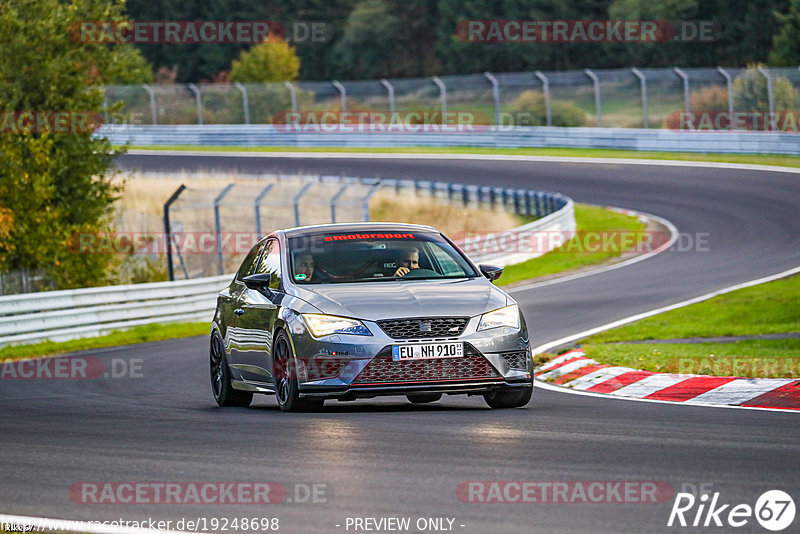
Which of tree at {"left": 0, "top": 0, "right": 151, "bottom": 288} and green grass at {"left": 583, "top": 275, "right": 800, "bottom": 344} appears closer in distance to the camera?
green grass at {"left": 583, "top": 275, "right": 800, "bottom": 344}

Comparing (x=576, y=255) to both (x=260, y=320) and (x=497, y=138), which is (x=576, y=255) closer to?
(x=260, y=320)

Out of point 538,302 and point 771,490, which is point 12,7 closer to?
point 538,302

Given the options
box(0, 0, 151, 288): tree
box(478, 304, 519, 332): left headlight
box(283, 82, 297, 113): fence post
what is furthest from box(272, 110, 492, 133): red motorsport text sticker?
box(478, 304, 519, 332): left headlight

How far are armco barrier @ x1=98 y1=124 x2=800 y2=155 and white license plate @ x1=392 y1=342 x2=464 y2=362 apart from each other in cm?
2548

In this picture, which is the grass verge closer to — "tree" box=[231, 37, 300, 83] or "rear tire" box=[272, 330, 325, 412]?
"tree" box=[231, 37, 300, 83]

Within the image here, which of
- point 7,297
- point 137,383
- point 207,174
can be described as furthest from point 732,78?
point 137,383

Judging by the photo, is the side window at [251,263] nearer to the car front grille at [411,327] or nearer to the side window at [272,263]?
the side window at [272,263]

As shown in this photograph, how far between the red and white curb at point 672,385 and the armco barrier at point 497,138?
22850 millimetres

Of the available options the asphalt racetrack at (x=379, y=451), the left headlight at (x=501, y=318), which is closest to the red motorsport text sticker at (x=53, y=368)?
the asphalt racetrack at (x=379, y=451)

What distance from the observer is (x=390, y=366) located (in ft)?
30.2

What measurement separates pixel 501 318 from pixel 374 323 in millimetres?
976

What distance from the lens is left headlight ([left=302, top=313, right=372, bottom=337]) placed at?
9.28 meters

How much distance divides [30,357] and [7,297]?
1.19m

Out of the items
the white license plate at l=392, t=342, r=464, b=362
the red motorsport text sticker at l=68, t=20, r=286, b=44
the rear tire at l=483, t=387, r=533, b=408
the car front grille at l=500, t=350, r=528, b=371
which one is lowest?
the rear tire at l=483, t=387, r=533, b=408
